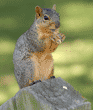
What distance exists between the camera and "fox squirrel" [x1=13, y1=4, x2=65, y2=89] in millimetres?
863

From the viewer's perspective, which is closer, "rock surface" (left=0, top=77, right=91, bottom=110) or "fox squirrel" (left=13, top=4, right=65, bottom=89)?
"rock surface" (left=0, top=77, right=91, bottom=110)

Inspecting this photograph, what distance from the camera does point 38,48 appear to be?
938mm

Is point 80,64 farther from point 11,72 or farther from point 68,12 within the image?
point 11,72

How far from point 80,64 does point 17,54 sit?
91 cm

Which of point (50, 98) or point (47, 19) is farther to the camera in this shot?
point (47, 19)

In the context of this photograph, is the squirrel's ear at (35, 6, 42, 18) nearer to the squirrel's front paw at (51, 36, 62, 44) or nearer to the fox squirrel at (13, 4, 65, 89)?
the fox squirrel at (13, 4, 65, 89)

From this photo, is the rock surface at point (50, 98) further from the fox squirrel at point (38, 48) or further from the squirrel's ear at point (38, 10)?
the squirrel's ear at point (38, 10)

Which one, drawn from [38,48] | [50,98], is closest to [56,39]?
[38,48]

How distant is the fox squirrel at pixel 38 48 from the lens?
34.0 inches

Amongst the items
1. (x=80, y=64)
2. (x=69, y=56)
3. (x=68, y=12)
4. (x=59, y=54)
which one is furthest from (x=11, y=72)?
(x=68, y=12)

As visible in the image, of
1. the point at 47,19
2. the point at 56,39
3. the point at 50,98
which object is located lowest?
the point at 50,98

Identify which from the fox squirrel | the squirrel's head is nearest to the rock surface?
the fox squirrel

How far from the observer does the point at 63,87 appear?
63 centimetres

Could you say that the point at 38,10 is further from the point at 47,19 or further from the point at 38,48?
the point at 38,48
